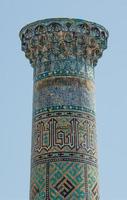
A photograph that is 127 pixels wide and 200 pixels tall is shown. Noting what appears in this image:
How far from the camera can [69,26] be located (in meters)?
6.98

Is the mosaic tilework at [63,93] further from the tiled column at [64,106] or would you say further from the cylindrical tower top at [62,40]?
the cylindrical tower top at [62,40]

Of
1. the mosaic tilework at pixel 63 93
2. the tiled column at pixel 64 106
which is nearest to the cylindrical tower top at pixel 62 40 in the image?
the tiled column at pixel 64 106

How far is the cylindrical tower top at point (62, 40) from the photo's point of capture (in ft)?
22.8

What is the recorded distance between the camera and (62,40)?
6.94 metres

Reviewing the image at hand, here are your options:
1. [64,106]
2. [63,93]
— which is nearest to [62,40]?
[63,93]

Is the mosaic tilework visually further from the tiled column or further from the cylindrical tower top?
the cylindrical tower top

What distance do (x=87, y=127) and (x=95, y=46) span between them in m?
1.23

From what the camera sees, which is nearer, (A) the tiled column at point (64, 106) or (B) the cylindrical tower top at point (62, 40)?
(A) the tiled column at point (64, 106)

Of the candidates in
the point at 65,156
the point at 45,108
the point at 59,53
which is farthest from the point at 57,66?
the point at 65,156

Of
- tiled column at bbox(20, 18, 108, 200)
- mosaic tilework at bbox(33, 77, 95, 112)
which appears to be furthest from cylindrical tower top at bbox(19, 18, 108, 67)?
mosaic tilework at bbox(33, 77, 95, 112)

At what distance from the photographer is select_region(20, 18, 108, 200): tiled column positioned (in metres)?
6.16

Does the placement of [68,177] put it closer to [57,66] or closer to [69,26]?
[57,66]

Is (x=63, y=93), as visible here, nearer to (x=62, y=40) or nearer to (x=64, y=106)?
(x=64, y=106)

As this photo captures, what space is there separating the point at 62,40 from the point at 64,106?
96 centimetres
